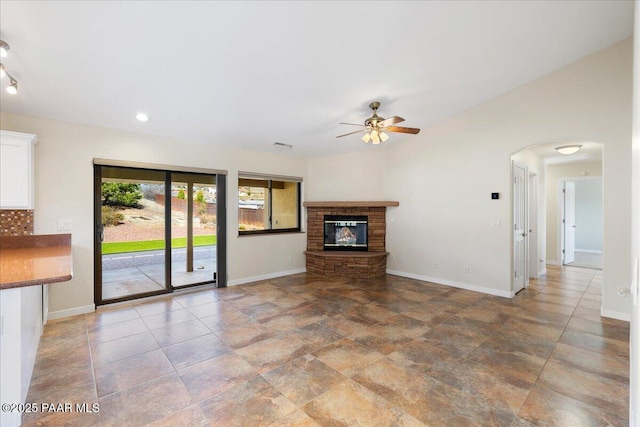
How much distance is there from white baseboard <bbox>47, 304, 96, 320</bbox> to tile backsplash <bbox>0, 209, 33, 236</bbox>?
1055 mm

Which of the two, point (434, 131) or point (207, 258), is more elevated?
point (434, 131)

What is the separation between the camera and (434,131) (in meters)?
5.34

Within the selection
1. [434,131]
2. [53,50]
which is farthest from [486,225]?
[53,50]

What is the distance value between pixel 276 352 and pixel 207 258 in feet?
12.7

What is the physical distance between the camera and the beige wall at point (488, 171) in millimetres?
3625

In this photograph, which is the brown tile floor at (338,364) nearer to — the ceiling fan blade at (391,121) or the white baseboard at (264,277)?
the white baseboard at (264,277)

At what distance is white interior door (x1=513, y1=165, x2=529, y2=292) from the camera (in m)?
4.71

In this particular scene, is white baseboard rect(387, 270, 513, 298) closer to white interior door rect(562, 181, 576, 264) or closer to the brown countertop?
white interior door rect(562, 181, 576, 264)

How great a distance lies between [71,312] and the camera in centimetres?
373

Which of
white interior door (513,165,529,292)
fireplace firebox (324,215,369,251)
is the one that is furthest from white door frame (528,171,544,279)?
fireplace firebox (324,215,369,251)

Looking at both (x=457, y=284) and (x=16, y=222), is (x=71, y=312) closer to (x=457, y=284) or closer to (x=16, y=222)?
(x=16, y=222)

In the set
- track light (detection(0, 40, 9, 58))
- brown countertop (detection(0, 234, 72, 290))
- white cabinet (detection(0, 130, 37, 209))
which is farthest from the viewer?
white cabinet (detection(0, 130, 37, 209))

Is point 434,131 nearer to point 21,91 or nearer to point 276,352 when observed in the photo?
point 276,352

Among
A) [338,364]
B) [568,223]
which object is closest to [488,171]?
[338,364]
